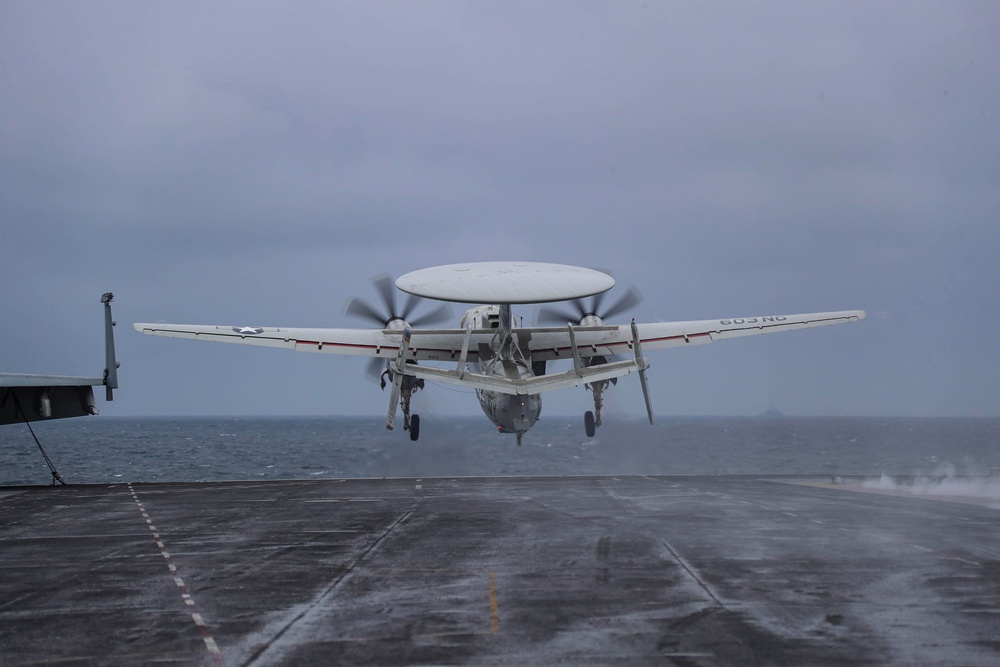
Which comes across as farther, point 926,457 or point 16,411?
point 926,457

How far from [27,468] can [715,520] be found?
285ft

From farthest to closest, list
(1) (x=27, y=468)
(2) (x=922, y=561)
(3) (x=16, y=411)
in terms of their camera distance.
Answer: (1) (x=27, y=468), (3) (x=16, y=411), (2) (x=922, y=561)

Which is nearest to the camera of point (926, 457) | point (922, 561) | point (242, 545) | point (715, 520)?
point (922, 561)

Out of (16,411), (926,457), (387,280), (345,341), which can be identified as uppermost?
(387,280)

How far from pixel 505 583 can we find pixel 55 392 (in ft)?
104

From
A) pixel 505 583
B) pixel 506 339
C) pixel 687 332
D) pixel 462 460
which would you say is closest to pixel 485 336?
pixel 506 339

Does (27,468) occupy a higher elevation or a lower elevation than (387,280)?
lower

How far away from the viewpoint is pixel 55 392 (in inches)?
1670

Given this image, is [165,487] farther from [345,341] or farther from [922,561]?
[922,561]

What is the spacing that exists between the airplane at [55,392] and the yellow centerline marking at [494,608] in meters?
27.9

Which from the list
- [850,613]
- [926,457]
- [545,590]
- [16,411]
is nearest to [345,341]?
[16,411]

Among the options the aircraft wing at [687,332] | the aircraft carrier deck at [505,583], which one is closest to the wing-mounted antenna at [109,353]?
the aircraft carrier deck at [505,583]

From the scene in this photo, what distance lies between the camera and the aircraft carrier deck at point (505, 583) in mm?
13211

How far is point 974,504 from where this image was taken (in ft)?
105
